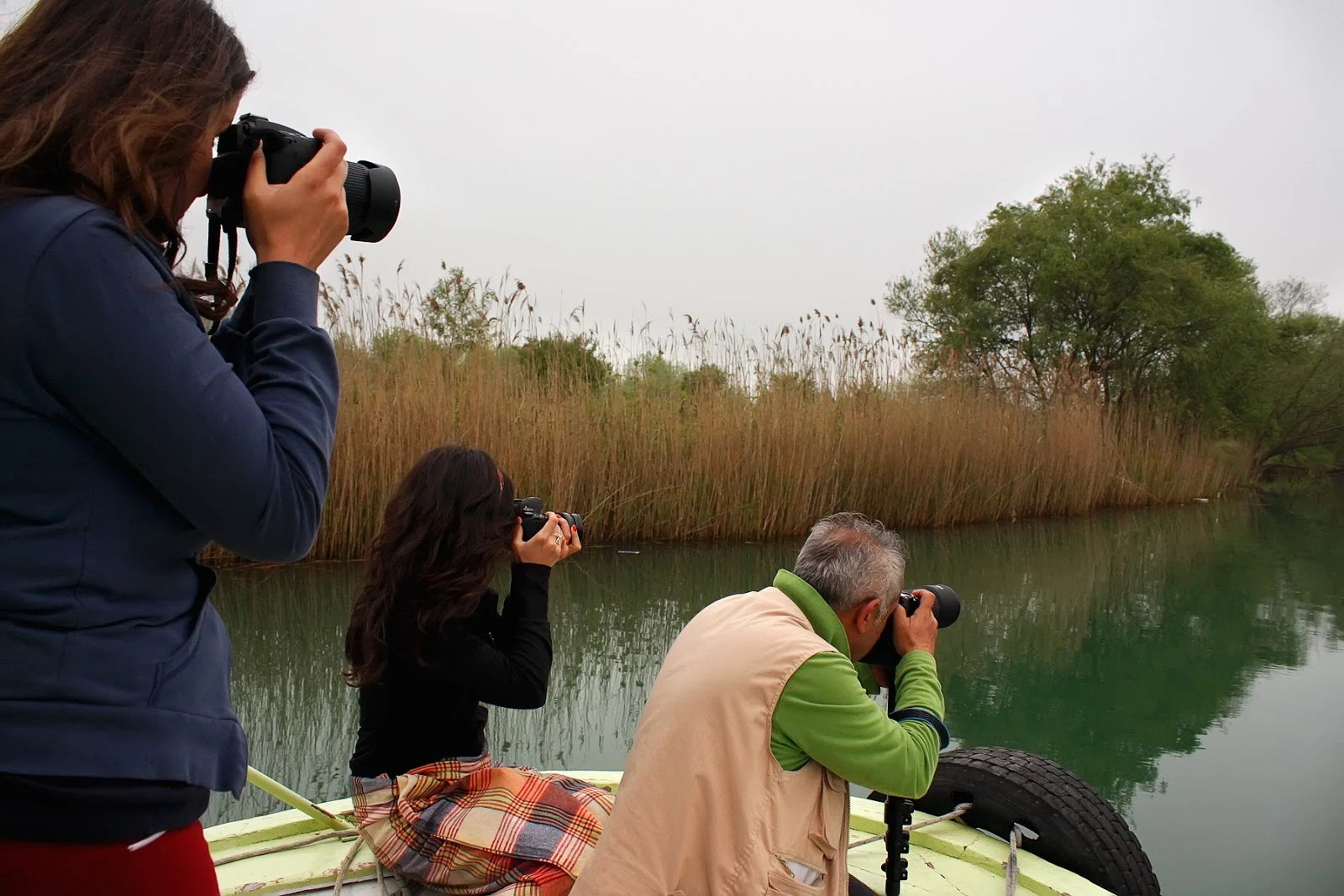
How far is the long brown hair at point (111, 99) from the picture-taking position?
2.41ft

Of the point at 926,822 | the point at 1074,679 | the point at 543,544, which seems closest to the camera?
the point at 543,544

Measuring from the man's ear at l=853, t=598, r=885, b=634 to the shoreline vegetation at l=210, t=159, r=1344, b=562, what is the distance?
425 centimetres

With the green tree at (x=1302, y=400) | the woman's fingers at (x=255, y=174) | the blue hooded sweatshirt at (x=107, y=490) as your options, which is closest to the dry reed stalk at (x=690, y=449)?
the woman's fingers at (x=255, y=174)

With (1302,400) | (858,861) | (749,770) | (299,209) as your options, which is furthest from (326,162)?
(1302,400)

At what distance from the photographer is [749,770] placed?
1.35 m

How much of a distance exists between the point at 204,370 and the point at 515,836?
1184 millimetres

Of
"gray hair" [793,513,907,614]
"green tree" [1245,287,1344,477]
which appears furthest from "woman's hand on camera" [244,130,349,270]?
"green tree" [1245,287,1344,477]

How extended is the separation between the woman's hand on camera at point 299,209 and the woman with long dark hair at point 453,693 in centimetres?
98

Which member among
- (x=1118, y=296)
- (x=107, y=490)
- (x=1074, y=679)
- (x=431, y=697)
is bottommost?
(x=1074, y=679)

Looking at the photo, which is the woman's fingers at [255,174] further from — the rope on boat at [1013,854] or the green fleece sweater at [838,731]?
the rope on boat at [1013,854]

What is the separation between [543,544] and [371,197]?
108cm

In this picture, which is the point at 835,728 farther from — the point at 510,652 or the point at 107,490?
the point at 107,490

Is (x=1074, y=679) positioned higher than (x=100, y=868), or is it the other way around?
(x=100, y=868)

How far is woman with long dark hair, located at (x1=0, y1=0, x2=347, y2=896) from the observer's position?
0.69 meters
